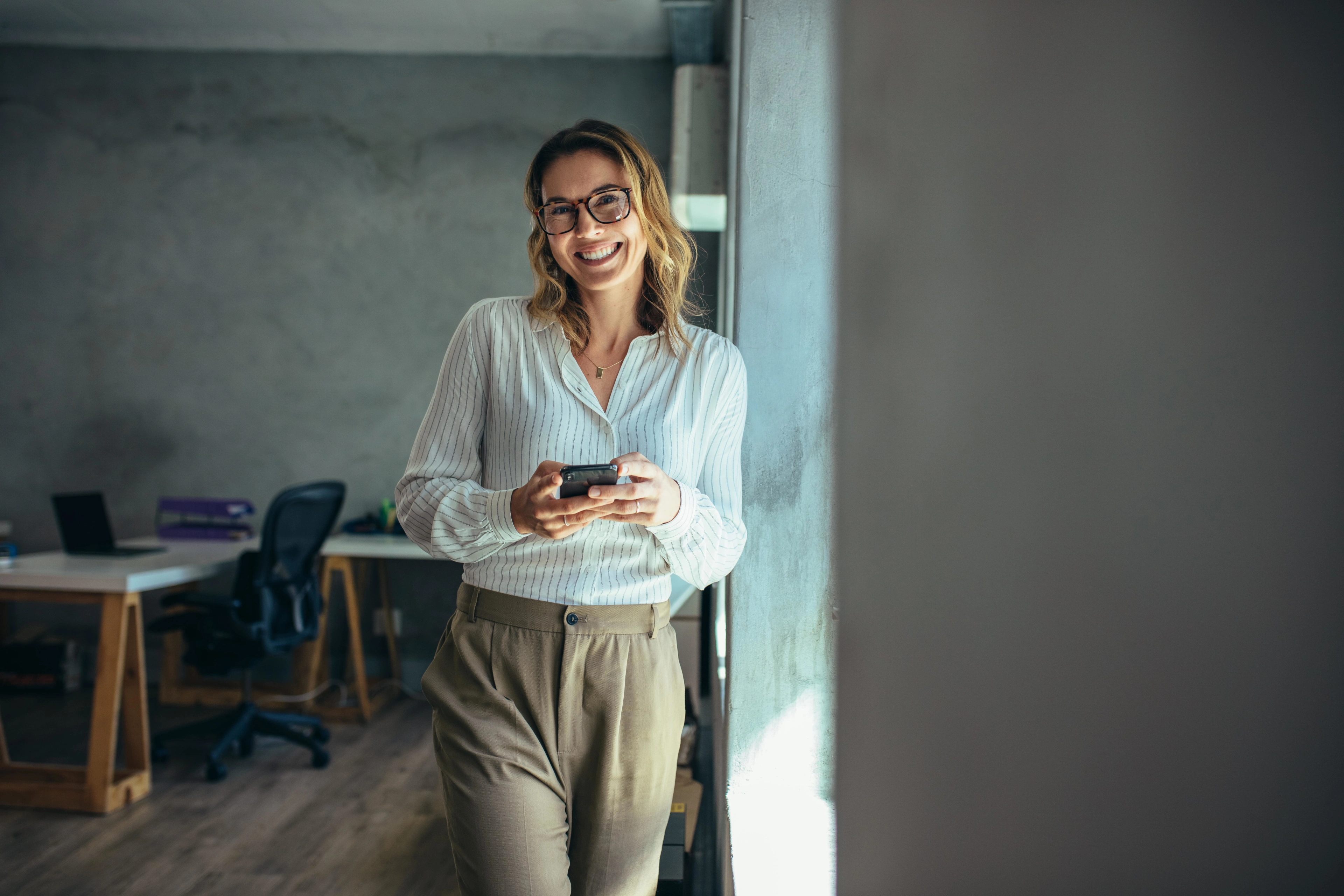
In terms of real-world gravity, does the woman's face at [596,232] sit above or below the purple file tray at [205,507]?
above

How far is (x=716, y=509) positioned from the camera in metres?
1.22

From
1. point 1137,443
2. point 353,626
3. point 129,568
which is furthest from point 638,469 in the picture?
point 353,626

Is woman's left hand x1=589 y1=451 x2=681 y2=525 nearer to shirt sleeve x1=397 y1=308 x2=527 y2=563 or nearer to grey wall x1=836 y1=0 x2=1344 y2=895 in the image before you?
shirt sleeve x1=397 y1=308 x2=527 y2=563

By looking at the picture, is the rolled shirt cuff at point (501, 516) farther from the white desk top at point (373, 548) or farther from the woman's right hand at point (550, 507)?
the white desk top at point (373, 548)

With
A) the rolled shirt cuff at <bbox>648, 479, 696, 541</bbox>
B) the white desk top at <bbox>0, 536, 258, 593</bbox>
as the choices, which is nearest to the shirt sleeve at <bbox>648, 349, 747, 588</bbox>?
A: the rolled shirt cuff at <bbox>648, 479, 696, 541</bbox>

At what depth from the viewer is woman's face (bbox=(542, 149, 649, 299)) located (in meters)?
1.18

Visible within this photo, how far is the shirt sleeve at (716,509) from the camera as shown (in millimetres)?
1117

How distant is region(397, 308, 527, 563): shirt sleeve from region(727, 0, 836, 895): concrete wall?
Result: 471 mm

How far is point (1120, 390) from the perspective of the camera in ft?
2.82

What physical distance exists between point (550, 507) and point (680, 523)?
0.19 metres

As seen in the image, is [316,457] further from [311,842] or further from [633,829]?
[633,829]

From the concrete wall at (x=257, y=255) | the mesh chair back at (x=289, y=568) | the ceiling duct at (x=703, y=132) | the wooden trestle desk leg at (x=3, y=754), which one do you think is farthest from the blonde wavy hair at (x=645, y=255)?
the concrete wall at (x=257, y=255)

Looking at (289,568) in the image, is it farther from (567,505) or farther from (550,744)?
(567,505)

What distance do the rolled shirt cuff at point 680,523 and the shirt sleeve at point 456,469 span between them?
0.66ft
